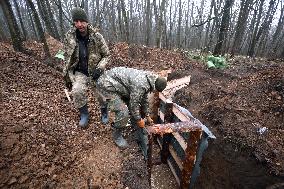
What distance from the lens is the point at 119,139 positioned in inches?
181

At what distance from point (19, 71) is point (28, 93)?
1.24 metres

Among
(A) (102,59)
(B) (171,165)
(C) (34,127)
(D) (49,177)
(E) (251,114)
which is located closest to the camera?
(D) (49,177)

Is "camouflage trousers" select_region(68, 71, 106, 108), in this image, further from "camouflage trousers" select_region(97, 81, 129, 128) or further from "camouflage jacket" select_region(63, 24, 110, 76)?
"camouflage trousers" select_region(97, 81, 129, 128)

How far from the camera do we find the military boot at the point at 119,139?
4523mm

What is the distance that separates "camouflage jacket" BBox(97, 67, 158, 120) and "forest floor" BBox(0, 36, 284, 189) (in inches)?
39.9

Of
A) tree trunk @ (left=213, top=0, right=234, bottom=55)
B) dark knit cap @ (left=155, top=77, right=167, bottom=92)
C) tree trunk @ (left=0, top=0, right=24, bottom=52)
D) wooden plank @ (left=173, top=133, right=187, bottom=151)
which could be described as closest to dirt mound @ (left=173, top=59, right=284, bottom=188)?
wooden plank @ (left=173, top=133, right=187, bottom=151)

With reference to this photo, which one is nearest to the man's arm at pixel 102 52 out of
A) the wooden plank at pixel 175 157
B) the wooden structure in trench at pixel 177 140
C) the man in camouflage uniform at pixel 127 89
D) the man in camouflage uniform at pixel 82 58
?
the man in camouflage uniform at pixel 82 58

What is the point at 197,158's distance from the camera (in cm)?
386

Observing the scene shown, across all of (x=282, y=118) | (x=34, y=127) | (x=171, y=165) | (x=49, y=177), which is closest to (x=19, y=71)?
(x=34, y=127)

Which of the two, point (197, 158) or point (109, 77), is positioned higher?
point (109, 77)

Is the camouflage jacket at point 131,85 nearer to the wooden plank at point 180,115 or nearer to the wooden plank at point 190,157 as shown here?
the wooden plank at point 180,115

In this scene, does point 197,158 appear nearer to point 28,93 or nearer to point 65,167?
point 65,167

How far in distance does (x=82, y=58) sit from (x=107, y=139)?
1636 millimetres

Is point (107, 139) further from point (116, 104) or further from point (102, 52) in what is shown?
point (102, 52)
